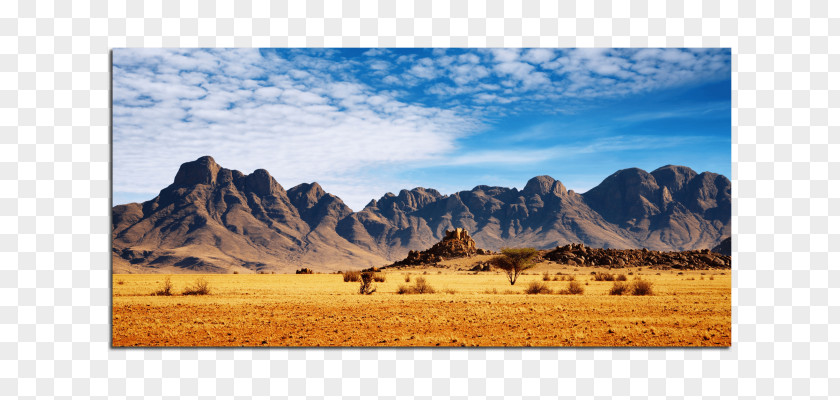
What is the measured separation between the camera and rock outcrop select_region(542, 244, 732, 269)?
6194cm

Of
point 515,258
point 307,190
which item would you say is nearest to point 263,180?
point 307,190

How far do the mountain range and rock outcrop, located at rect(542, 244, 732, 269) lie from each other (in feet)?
39.4

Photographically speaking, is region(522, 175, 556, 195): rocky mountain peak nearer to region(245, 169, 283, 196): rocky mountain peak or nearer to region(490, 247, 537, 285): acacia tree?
region(245, 169, 283, 196): rocky mountain peak

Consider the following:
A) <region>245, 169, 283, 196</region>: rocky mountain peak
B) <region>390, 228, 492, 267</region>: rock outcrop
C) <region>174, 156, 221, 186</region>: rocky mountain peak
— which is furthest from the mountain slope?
<region>174, 156, 221, 186</region>: rocky mountain peak

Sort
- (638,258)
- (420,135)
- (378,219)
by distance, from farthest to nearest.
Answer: (638,258)
(378,219)
(420,135)

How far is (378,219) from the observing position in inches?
2095

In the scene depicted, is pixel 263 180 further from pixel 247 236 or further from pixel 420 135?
pixel 247 236

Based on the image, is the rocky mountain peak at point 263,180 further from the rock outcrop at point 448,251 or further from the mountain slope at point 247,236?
the rock outcrop at point 448,251

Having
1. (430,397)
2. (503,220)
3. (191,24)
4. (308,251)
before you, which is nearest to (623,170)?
(430,397)

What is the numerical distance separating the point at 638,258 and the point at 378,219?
32445 millimetres

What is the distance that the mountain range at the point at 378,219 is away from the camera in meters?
20.0

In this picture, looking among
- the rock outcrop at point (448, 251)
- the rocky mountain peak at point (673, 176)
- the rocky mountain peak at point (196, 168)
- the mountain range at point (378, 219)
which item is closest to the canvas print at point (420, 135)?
the rocky mountain peak at point (673, 176)

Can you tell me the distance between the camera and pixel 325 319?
15648 mm

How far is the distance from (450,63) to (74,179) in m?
9.27
